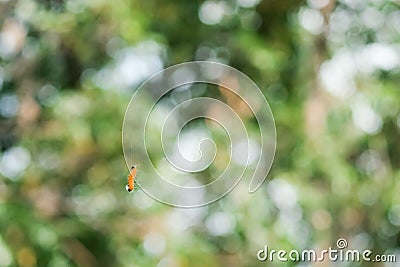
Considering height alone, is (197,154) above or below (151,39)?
below

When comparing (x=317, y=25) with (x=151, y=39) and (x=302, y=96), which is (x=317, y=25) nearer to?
(x=302, y=96)

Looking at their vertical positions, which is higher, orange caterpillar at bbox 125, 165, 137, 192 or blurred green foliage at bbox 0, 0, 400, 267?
blurred green foliage at bbox 0, 0, 400, 267

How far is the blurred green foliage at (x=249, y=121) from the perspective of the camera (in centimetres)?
81

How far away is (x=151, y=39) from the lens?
834 millimetres

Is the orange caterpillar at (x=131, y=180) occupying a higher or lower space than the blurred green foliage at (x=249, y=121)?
lower

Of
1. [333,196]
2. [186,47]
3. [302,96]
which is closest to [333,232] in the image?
[333,196]

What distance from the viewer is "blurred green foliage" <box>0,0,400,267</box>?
0.81 metres

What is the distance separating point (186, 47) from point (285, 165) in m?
0.19

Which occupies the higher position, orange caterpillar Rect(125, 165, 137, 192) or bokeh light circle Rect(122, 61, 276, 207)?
bokeh light circle Rect(122, 61, 276, 207)

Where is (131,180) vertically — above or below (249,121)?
below

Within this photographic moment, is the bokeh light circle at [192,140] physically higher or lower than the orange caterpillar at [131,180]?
higher

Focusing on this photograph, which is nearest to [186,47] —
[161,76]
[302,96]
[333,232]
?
[161,76]

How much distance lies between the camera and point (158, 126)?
2.73ft

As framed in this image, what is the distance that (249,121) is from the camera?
0.82 metres
